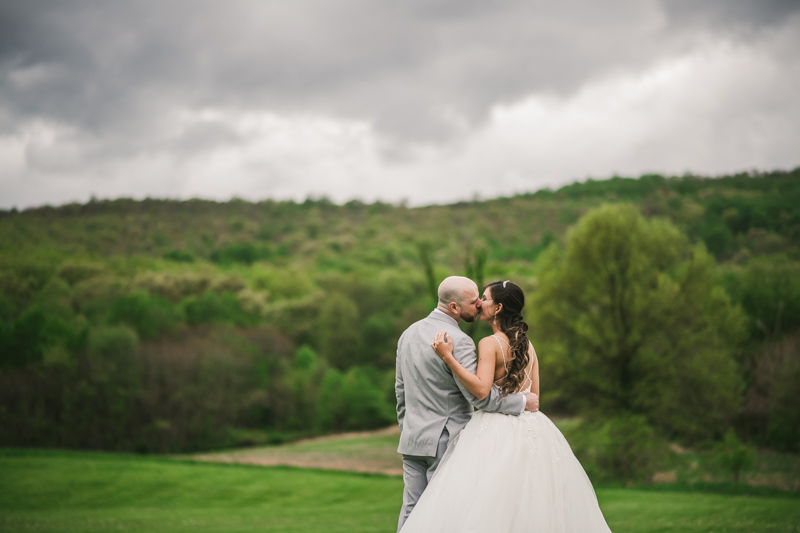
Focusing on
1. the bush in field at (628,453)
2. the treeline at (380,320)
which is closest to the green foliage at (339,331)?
the treeline at (380,320)

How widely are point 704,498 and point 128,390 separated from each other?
35054 millimetres

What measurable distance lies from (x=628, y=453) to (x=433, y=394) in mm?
21441

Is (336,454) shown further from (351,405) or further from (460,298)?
(460,298)

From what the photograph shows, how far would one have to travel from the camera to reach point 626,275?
87.8 ft

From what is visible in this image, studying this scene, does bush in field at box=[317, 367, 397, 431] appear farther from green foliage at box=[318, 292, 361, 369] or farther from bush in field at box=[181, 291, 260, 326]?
bush in field at box=[181, 291, 260, 326]

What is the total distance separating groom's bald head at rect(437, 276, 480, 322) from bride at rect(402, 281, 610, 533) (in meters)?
0.16

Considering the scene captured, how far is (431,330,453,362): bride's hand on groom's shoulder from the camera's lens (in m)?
4.43

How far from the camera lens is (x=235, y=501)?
17828mm

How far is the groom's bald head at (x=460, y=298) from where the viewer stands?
4789 millimetres

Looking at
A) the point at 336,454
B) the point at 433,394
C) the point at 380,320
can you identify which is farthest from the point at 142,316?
the point at 433,394

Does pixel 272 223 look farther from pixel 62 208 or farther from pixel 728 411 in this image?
pixel 728 411

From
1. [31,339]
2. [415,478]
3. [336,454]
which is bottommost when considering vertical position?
[336,454]

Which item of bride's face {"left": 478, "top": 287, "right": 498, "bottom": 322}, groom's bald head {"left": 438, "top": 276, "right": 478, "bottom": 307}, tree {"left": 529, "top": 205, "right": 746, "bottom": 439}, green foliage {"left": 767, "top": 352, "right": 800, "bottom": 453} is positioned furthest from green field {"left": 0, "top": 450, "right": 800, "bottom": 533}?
green foliage {"left": 767, "top": 352, "right": 800, "bottom": 453}

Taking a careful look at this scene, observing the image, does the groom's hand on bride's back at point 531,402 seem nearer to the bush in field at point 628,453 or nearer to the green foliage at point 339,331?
the bush in field at point 628,453
